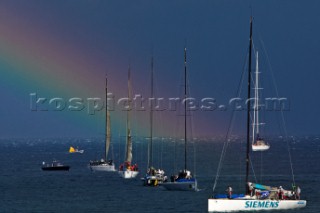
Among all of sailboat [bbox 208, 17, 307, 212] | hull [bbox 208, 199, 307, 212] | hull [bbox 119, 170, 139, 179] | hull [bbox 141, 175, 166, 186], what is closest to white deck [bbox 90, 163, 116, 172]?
hull [bbox 119, 170, 139, 179]

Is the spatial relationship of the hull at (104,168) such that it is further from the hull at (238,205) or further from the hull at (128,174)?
the hull at (238,205)

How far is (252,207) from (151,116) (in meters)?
50.6

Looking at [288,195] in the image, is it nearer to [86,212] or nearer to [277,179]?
[86,212]

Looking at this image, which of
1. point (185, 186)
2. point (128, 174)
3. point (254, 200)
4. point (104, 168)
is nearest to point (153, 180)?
point (185, 186)

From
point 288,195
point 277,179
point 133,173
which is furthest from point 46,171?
point 288,195

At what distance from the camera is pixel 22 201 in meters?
101

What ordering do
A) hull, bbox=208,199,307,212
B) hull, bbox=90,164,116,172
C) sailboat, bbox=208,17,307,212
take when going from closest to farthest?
hull, bbox=208,199,307,212
sailboat, bbox=208,17,307,212
hull, bbox=90,164,116,172

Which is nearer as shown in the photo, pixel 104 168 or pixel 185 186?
pixel 185 186

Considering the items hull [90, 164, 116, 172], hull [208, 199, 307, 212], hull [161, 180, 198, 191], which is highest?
hull [90, 164, 116, 172]

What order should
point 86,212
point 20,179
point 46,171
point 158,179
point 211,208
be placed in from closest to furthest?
point 211,208 < point 86,212 < point 158,179 < point 20,179 < point 46,171

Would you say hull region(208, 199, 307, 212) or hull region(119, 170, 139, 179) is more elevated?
hull region(119, 170, 139, 179)

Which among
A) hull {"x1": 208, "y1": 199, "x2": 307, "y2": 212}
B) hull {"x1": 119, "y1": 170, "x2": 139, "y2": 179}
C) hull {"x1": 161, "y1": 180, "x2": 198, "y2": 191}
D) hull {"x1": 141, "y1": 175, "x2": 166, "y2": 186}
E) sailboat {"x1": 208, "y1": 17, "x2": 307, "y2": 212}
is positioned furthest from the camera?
hull {"x1": 119, "y1": 170, "x2": 139, "y2": 179}

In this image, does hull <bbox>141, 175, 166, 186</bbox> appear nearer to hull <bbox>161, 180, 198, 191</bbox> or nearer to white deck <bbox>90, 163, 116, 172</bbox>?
hull <bbox>161, 180, 198, 191</bbox>

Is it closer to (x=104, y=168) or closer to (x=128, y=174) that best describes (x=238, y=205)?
(x=128, y=174)
